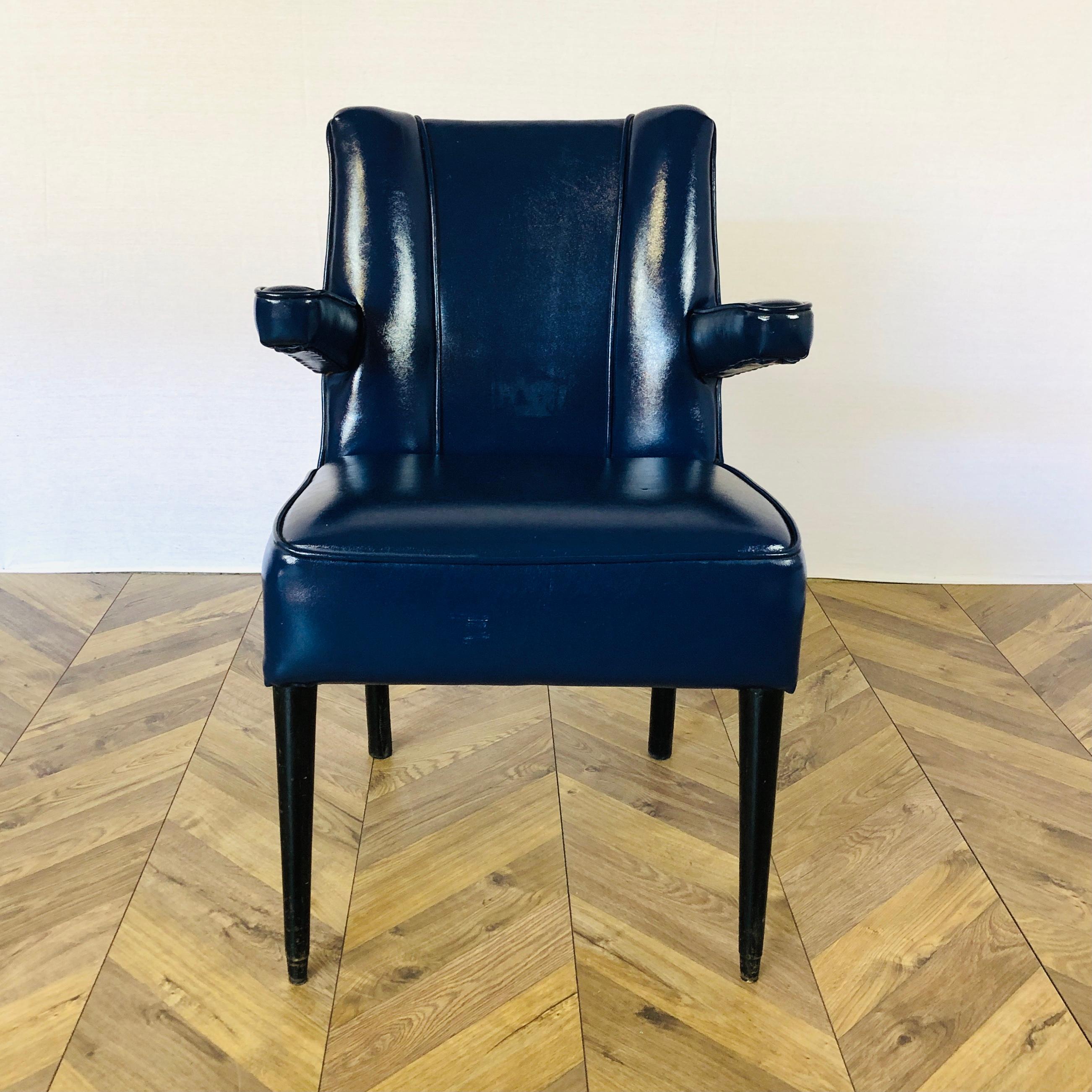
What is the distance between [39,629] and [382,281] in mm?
1005

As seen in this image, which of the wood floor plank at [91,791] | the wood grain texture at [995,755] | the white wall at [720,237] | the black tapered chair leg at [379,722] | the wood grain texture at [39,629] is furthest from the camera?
the white wall at [720,237]

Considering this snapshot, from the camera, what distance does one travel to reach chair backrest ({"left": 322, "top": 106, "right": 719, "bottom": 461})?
1.23 metres

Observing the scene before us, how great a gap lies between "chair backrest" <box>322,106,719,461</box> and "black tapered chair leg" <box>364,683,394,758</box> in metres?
0.33

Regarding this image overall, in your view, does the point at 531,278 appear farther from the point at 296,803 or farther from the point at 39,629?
the point at 39,629

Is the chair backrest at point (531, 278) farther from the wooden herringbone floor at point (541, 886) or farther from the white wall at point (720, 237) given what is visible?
the white wall at point (720, 237)

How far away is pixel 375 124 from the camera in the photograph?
1.23 metres

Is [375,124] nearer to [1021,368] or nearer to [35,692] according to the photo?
[35,692]

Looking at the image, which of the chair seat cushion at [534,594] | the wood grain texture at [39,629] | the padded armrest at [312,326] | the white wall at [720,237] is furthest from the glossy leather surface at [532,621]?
the white wall at [720,237]

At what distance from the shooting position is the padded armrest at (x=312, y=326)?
3.37 feet

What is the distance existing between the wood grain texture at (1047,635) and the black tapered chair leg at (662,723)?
605 mm

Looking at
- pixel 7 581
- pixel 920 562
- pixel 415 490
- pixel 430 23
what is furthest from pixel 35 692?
pixel 920 562

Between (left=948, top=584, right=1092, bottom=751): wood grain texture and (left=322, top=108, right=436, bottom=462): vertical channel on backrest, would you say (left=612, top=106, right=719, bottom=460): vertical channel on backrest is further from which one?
(left=948, top=584, right=1092, bottom=751): wood grain texture

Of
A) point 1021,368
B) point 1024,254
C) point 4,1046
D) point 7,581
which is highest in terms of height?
point 1024,254

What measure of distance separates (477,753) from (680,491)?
1.96 feet
